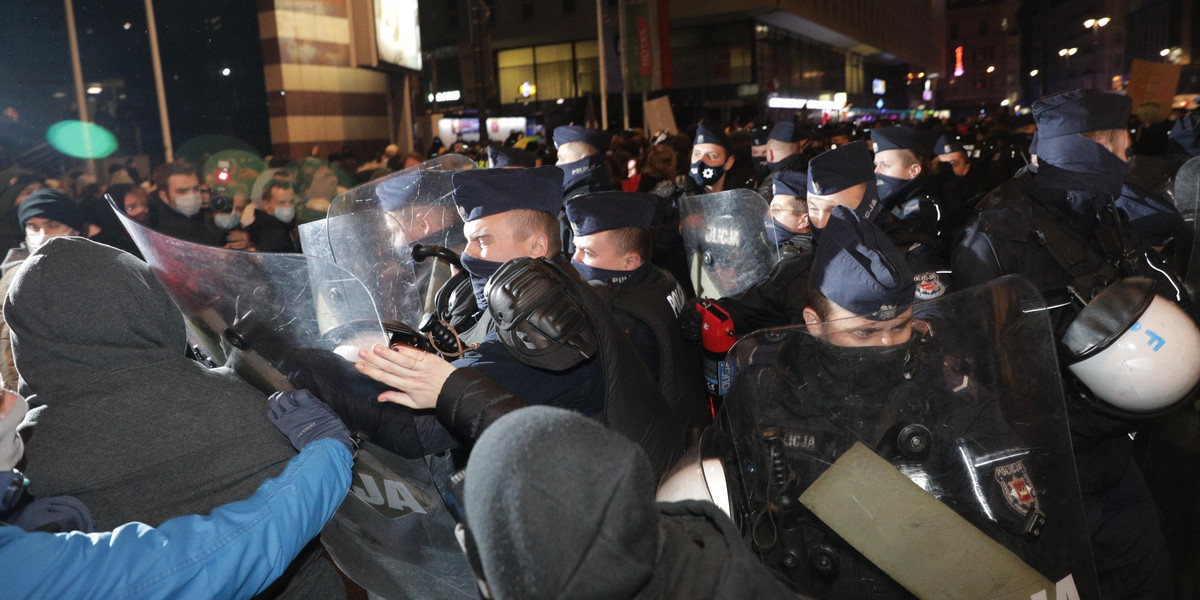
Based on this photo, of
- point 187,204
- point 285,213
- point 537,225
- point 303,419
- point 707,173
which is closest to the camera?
point 303,419

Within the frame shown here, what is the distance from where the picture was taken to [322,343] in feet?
6.50

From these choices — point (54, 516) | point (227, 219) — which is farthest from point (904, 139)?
point (227, 219)

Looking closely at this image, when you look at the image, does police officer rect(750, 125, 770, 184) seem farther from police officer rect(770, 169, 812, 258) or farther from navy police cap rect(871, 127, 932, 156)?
police officer rect(770, 169, 812, 258)

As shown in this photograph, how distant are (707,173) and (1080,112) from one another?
3802 millimetres

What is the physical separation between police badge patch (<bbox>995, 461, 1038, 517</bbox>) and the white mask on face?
20.5ft

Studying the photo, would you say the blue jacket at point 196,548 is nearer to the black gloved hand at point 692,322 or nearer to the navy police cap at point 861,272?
the navy police cap at point 861,272

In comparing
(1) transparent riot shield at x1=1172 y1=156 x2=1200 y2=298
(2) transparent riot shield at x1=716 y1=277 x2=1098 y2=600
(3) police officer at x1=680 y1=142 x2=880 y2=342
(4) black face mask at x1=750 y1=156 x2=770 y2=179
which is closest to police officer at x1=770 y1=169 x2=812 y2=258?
(3) police officer at x1=680 y1=142 x2=880 y2=342

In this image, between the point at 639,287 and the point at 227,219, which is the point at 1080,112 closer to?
the point at 639,287

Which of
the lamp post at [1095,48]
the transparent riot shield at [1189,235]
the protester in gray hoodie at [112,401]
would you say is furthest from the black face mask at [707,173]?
the lamp post at [1095,48]

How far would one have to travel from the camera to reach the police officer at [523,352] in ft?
6.47

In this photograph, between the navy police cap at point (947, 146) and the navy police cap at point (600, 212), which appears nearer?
the navy police cap at point (600, 212)

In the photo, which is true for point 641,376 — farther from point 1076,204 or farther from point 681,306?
point 1076,204

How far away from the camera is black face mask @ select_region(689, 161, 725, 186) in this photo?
6898mm

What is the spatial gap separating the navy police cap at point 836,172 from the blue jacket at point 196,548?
258 centimetres
